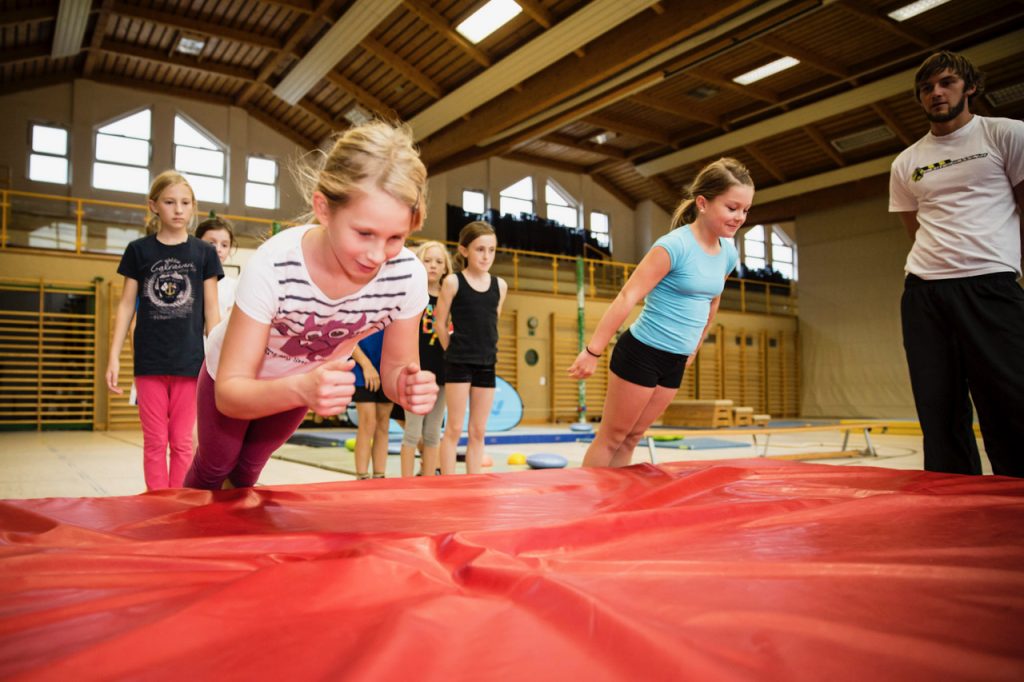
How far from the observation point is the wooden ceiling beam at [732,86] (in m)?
11.0

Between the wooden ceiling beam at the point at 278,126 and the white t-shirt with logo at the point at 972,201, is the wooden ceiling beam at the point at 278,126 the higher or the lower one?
the higher one

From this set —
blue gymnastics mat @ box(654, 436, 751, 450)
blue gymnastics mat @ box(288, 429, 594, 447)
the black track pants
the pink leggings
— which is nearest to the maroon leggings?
the pink leggings

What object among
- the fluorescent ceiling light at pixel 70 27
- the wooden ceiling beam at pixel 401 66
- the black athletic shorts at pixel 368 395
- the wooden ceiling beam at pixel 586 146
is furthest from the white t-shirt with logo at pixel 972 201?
the wooden ceiling beam at pixel 586 146

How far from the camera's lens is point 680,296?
2.70 m

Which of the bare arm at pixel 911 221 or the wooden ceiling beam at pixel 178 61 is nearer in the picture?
the bare arm at pixel 911 221

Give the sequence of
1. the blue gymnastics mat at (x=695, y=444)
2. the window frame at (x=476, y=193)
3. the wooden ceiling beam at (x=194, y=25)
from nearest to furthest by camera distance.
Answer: the blue gymnastics mat at (x=695, y=444)
the wooden ceiling beam at (x=194, y=25)
the window frame at (x=476, y=193)

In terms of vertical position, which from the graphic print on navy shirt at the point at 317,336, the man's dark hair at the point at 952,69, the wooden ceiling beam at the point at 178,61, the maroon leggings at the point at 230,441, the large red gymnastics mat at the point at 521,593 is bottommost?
the large red gymnastics mat at the point at 521,593

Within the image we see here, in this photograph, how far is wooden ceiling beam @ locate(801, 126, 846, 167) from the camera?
1263cm

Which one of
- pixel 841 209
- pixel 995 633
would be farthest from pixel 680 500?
pixel 841 209

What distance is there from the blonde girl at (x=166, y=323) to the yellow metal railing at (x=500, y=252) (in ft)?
14.7

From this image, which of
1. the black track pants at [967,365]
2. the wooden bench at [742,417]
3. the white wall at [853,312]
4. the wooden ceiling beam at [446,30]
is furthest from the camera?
the white wall at [853,312]

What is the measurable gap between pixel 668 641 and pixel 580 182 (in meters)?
15.9

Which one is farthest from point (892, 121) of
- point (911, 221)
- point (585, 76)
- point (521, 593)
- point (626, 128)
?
point (521, 593)

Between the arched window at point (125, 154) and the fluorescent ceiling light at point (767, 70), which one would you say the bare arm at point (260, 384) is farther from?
the arched window at point (125, 154)
